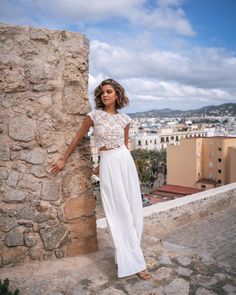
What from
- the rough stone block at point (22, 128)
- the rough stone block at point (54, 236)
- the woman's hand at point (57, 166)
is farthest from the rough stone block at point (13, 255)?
the rough stone block at point (22, 128)

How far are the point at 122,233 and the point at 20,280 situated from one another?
83 centimetres

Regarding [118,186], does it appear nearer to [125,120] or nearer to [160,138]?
[125,120]

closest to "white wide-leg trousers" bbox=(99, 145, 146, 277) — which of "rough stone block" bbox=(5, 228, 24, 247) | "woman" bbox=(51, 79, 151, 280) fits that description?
"woman" bbox=(51, 79, 151, 280)

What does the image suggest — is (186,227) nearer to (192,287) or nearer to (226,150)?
(192,287)

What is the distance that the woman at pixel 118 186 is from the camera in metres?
2.46

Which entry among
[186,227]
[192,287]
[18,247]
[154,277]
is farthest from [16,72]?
[186,227]

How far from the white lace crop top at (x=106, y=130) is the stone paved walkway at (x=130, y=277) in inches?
39.1

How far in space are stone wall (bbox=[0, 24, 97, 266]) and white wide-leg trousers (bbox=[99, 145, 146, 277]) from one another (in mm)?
370

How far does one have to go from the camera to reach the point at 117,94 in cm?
263

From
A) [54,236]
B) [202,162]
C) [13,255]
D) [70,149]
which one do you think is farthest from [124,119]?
[202,162]

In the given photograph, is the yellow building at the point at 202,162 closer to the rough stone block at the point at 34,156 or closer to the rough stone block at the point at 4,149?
the rough stone block at the point at 34,156

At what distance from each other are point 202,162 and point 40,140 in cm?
2745

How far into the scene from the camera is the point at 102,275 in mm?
2455

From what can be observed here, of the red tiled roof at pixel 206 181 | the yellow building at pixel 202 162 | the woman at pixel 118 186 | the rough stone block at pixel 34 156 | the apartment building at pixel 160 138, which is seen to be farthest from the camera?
the apartment building at pixel 160 138
